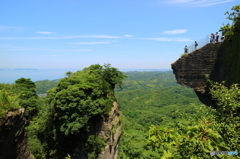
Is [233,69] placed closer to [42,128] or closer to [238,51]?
[238,51]

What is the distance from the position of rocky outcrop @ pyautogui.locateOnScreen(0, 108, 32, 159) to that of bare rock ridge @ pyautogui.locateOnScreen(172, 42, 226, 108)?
13.2m

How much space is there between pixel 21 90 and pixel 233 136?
2189 cm

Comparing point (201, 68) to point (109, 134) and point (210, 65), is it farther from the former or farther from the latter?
point (109, 134)

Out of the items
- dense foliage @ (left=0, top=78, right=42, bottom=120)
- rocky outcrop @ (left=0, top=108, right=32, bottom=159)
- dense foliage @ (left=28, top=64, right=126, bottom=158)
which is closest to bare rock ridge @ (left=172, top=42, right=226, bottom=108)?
dense foliage @ (left=28, top=64, right=126, bottom=158)

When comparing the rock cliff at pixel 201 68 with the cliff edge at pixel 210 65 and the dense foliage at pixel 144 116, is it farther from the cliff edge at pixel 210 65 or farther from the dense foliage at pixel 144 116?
the dense foliage at pixel 144 116

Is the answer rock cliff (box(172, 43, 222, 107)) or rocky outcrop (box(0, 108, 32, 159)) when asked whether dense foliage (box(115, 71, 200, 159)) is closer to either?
rock cliff (box(172, 43, 222, 107))

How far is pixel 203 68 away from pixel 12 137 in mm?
14249

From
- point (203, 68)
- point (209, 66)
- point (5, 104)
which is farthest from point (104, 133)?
point (209, 66)

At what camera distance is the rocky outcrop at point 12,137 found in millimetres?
5051

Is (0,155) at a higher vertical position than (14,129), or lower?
lower

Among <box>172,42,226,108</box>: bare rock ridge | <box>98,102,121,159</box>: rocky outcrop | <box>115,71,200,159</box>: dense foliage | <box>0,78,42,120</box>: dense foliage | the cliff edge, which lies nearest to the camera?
the cliff edge

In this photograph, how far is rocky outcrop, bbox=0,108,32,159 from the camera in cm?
505

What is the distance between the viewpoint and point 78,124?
12.3 metres

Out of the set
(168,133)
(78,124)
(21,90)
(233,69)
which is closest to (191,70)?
(233,69)
